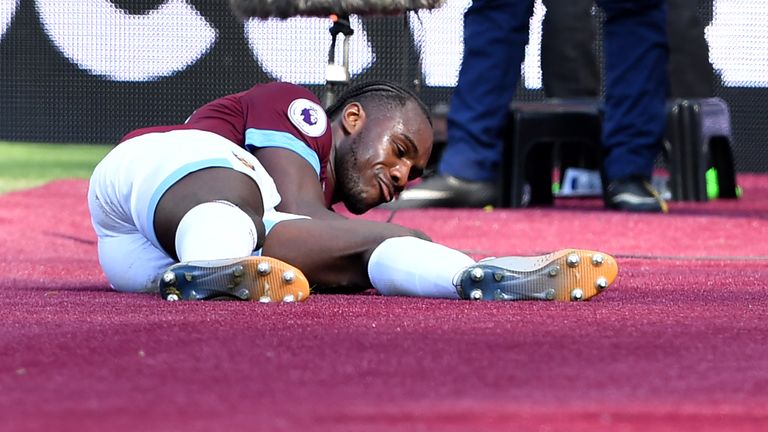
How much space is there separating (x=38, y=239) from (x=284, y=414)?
94.3 inches

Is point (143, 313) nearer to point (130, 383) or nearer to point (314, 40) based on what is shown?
point (130, 383)

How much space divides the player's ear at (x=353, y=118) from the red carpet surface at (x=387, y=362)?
351mm

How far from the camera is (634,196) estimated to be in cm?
403

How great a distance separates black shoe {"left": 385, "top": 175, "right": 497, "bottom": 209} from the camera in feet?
13.3

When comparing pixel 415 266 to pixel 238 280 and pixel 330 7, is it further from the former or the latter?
pixel 330 7

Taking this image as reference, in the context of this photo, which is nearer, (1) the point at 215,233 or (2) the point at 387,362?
(2) the point at 387,362

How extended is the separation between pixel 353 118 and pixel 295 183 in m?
0.26

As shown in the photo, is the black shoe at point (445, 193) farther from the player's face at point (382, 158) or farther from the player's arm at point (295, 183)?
the player's arm at point (295, 183)

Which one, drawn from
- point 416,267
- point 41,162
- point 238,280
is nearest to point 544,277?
point 416,267

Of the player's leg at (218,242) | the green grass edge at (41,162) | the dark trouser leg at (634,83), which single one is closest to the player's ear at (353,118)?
the player's leg at (218,242)

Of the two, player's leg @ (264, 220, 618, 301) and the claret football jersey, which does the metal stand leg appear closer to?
the claret football jersey

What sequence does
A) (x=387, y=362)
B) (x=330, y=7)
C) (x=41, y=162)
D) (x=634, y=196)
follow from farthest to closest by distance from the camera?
(x=41, y=162) → (x=634, y=196) → (x=330, y=7) → (x=387, y=362)

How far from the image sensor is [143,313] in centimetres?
154

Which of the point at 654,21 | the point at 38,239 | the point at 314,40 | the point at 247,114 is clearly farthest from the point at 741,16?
the point at 247,114
